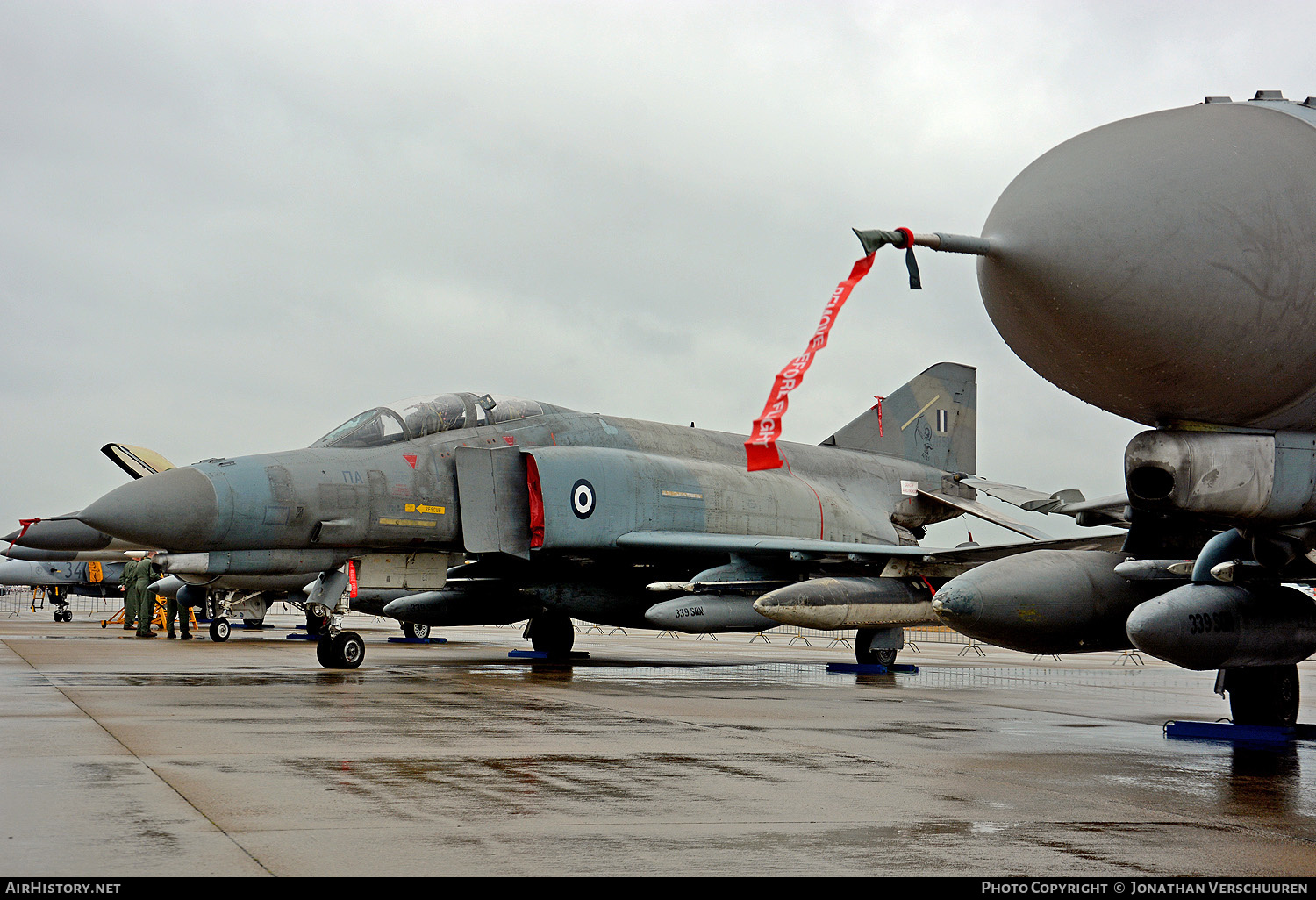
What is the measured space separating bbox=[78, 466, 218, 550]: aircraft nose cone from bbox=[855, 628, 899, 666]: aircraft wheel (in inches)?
299

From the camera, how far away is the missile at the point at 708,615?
38.4ft

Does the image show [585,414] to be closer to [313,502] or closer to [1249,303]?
[313,502]

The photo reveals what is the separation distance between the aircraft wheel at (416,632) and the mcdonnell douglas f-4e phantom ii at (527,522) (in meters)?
6.77

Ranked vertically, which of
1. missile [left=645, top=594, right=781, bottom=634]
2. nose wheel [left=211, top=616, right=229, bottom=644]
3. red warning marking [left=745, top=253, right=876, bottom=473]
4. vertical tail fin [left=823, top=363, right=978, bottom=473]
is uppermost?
vertical tail fin [left=823, top=363, right=978, bottom=473]

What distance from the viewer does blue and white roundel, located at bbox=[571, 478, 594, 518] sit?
482 inches

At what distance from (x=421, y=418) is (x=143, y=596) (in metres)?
14.4

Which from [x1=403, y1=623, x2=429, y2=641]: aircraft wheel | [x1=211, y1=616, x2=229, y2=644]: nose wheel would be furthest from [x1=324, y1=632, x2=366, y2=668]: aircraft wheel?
[x1=211, y1=616, x2=229, y2=644]: nose wheel

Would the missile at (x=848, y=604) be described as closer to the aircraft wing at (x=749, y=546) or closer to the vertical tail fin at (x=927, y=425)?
the aircraft wing at (x=749, y=546)

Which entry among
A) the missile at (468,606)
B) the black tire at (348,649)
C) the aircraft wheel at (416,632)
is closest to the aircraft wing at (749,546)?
the missile at (468,606)

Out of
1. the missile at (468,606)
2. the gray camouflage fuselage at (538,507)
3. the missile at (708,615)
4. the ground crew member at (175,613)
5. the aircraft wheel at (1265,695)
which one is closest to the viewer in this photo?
the aircraft wheel at (1265,695)

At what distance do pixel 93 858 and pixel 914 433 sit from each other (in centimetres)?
1556

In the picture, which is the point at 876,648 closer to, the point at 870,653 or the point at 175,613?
the point at 870,653

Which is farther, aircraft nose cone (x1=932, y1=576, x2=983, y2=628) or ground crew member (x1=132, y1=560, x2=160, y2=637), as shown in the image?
ground crew member (x1=132, y1=560, x2=160, y2=637)

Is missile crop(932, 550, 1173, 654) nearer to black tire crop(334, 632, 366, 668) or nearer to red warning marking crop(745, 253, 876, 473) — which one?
red warning marking crop(745, 253, 876, 473)
